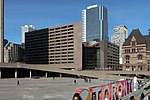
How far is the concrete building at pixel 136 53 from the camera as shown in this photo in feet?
486

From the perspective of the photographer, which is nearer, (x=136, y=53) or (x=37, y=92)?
(x=37, y=92)

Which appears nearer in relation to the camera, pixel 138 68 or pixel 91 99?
pixel 91 99

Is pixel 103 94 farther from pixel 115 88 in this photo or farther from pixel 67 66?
pixel 67 66

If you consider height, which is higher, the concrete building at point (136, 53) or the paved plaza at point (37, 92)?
the concrete building at point (136, 53)

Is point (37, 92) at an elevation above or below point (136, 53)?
below

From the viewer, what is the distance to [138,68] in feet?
490

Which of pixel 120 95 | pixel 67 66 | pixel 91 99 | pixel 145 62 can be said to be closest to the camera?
pixel 91 99

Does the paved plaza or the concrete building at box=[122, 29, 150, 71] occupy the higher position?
the concrete building at box=[122, 29, 150, 71]

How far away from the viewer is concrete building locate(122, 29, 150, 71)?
486 ft

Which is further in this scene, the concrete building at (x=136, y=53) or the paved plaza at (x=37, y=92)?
the concrete building at (x=136, y=53)

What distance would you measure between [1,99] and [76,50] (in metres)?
165

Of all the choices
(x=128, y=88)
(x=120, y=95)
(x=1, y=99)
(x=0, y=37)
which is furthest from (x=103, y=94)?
(x=0, y=37)

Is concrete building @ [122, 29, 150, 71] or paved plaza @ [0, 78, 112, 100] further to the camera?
concrete building @ [122, 29, 150, 71]

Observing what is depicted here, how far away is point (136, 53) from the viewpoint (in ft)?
498
